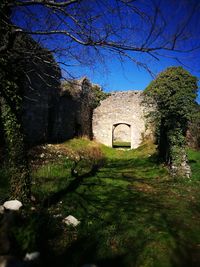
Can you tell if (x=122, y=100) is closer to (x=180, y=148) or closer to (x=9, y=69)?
(x=180, y=148)

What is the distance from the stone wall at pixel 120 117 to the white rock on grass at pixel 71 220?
50.8 feet

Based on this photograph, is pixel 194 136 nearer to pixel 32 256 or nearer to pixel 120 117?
pixel 120 117

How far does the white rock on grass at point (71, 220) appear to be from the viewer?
5409 millimetres

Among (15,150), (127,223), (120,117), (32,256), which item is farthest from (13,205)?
(120,117)

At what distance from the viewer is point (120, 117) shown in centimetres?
2167

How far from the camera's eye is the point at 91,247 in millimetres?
4645

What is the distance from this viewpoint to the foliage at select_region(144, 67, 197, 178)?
10.4m

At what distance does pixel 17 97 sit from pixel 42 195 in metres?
2.47

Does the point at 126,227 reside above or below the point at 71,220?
below

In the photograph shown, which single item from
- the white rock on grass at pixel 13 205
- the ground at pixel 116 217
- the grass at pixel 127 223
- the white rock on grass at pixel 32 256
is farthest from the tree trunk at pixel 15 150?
the white rock on grass at pixel 32 256

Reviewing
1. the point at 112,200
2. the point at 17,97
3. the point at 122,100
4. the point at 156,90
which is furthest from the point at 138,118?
the point at 17,97

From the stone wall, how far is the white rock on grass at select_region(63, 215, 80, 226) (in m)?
15.5

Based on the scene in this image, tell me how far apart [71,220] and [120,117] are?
54.4 ft

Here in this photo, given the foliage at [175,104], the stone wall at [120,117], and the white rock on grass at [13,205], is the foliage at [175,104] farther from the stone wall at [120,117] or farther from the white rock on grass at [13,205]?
the stone wall at [120,117]
